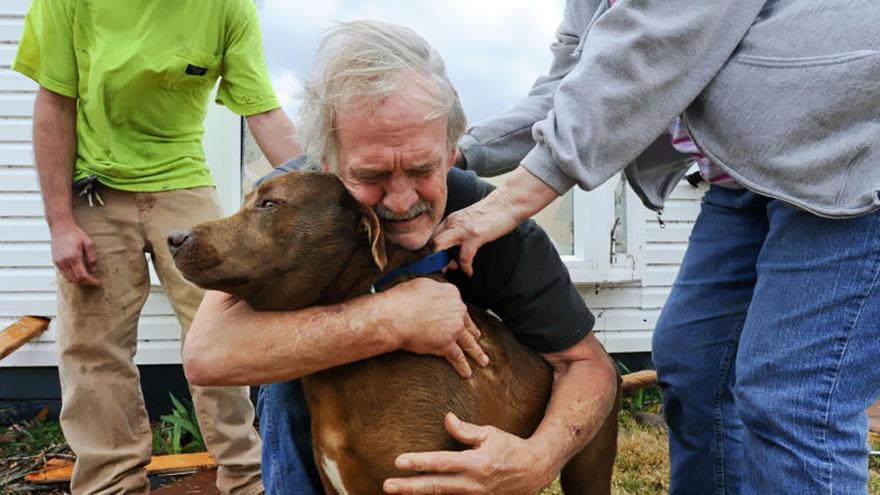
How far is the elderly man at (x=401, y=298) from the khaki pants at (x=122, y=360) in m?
1.45

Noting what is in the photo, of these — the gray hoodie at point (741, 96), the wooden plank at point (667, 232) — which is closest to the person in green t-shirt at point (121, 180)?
the gray hoodie at point (741, 96)

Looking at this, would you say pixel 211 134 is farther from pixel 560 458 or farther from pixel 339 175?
pixel 560 458

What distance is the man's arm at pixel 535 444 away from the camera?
1.95 metres

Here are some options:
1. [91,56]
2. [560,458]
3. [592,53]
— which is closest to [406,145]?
[592,53]

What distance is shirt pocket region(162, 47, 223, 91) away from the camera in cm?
350

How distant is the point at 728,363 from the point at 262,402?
1425mm

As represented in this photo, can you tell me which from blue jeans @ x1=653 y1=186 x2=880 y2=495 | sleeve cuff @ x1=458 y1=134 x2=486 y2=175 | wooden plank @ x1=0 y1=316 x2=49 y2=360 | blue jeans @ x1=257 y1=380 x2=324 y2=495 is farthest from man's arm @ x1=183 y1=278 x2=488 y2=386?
wooden plank @ x1=0 y1=316 x2=49 y2=360

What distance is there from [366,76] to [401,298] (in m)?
0.55

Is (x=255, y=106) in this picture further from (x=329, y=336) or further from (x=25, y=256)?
(x=25, y=256)

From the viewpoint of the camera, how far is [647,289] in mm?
5633

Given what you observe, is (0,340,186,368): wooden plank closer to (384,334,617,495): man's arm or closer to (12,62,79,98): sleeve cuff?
(12,62,79,98): sleeve cuff

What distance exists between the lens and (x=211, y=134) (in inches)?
197

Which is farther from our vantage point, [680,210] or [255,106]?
[680,210]

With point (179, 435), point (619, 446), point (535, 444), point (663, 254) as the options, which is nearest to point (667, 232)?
point (663, 254)
